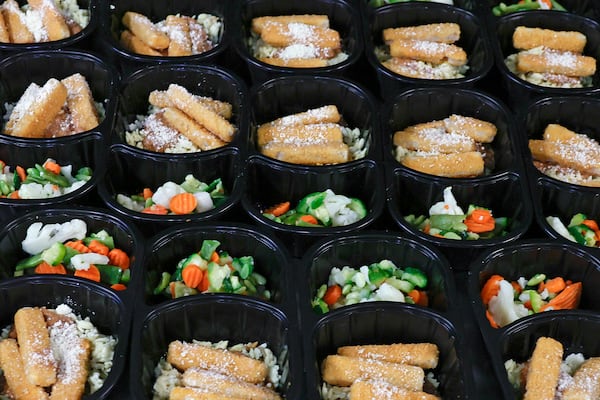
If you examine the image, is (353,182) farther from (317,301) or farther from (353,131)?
(317,301)

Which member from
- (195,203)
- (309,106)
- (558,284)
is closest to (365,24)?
(309,106)

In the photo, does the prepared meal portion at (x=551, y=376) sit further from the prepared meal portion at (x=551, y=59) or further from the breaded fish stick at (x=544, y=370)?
the prepared meal portion at (x=551, y=59)

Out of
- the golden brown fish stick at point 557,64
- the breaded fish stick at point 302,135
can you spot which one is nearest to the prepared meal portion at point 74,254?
the breaded fish stick at point 302,135

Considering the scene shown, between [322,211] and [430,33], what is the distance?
1.00 metres

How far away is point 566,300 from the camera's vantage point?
Result: 2518 millimetres

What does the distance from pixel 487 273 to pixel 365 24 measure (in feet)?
4.01

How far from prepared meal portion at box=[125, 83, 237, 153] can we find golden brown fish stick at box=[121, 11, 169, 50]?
0.90 ft

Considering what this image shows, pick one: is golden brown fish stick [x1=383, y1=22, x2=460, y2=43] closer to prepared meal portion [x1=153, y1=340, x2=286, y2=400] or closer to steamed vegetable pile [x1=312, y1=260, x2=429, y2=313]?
steamed vegetable pile [x1=312, y1=260, x2=429, y2=313]

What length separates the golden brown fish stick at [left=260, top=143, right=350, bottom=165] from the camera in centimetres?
282

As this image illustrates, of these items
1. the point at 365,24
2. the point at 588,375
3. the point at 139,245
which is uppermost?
the point at 365,24

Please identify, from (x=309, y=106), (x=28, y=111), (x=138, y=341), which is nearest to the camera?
(x=138, y=341)

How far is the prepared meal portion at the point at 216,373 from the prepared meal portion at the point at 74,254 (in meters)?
0.28

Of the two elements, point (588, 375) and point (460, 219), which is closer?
point (588, 375)

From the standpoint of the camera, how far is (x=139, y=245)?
248 centimetres
